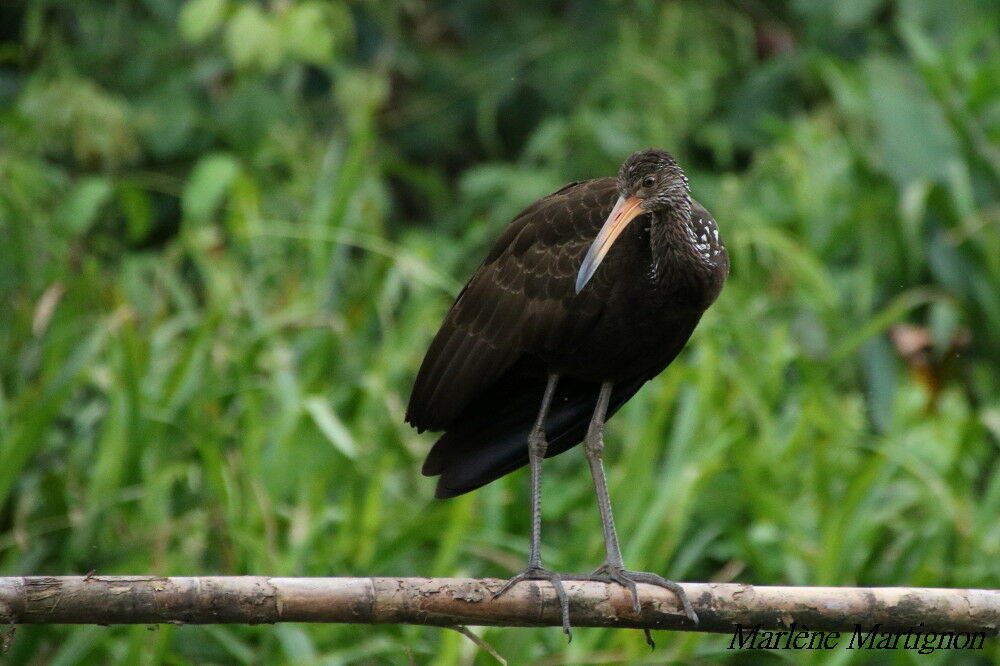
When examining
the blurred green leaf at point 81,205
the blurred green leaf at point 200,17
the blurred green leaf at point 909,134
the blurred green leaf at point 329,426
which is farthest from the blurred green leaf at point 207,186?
the blurred green leaf at point 909,134

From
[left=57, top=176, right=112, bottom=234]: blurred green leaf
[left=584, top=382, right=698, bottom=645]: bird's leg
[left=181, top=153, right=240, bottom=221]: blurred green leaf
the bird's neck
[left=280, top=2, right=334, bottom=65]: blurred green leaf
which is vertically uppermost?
the bird's neck

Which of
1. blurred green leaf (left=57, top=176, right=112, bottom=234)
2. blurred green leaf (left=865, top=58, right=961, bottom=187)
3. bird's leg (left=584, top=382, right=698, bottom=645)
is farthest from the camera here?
blurred green leaf (left=865, top=58, right=961, bottom=187)

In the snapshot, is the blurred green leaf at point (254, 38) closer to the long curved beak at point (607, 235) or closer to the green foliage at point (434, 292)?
the green foliage at point (434, 292)

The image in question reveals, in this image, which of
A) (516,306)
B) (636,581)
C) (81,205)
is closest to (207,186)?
(81,205)

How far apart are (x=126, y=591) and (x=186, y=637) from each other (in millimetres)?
1896

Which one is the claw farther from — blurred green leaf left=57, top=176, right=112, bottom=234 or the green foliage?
blurred green leaf left=57, top=176, right=112, bottom=234

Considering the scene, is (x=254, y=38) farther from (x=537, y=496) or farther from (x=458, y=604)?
(x=458, y=604)

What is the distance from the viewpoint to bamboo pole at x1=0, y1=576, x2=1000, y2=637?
121 inches

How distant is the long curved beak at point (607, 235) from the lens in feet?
12.1

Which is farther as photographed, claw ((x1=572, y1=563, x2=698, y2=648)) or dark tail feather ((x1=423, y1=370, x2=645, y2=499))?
dark tail feather ((x1=423, y1=370, x2=645, y2=499))

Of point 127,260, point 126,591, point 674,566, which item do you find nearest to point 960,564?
point 674,566

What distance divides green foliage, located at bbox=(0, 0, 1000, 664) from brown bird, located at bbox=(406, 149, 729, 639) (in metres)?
0.65

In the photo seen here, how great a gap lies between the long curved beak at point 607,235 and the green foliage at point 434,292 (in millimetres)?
1451

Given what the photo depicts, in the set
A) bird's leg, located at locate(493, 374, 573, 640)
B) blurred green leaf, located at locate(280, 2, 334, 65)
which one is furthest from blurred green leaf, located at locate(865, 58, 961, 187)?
bird's leg, located at locate(493, 374, 573, 640)
